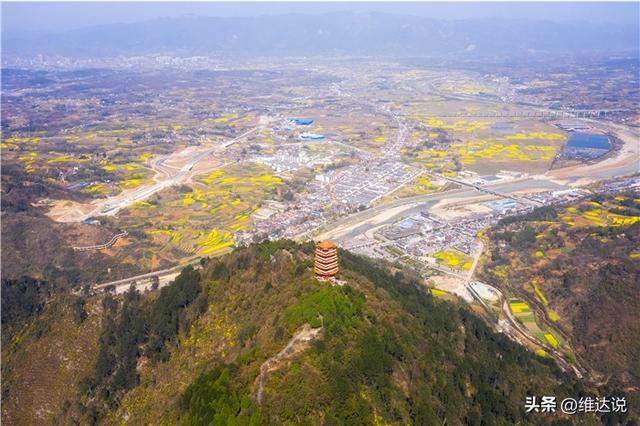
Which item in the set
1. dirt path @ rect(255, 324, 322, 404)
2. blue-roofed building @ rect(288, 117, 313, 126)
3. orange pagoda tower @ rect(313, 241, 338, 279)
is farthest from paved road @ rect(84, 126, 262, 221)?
dirt path @ rect(255, 324, 322, 404)

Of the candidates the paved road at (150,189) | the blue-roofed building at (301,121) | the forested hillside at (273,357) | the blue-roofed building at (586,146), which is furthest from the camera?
the blue-roofed building at (301,121)

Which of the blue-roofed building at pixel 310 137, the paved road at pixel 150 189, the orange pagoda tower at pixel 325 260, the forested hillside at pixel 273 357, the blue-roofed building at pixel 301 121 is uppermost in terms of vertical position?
the orange pagoda tower at pixel 325 260

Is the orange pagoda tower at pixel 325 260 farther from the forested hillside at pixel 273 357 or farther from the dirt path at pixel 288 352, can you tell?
the dirt path at pixel 288 352

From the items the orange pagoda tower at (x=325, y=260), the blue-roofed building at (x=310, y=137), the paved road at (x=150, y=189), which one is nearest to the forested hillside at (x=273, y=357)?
the orange pagoda tower at (x=325, y=260)

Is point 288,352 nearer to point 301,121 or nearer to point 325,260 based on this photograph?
point 325,260

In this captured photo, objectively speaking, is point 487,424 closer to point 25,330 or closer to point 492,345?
point 492,345

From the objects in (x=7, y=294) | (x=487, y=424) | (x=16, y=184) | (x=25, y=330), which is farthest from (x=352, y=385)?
(x=16, y=184)
